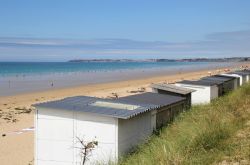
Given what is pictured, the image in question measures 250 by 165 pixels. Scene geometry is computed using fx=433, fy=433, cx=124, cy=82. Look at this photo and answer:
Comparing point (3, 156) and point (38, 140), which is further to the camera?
point (3, 156)

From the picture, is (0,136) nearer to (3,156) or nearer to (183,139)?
(3,156)

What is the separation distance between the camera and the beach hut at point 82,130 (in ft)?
28.9

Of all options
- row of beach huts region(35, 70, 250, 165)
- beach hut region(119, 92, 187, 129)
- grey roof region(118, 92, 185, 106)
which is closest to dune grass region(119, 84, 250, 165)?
row of beach huts region(35, 70, 250, 165)

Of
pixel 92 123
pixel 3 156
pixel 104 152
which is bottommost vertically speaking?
pixel 3 156

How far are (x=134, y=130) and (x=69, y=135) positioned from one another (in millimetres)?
1472

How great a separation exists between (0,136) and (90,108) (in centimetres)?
681

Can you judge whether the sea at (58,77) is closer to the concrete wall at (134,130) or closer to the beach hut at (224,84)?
the beach hut at (224,84)

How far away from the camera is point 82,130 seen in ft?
29.6

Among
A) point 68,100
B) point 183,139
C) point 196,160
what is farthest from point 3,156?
point 196,160

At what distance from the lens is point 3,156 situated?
39.4 feet

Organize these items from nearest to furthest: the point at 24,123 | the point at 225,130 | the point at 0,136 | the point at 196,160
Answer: the point at 196,160 < the point at 225,130 < the point at 0,136 < the point at 24,123

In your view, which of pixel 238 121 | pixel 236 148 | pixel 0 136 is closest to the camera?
pixel 236 148

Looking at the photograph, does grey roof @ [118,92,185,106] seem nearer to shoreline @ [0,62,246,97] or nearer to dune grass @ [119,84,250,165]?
dune grass @ [119,84,250,165]

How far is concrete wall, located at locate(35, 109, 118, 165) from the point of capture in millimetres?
8836
